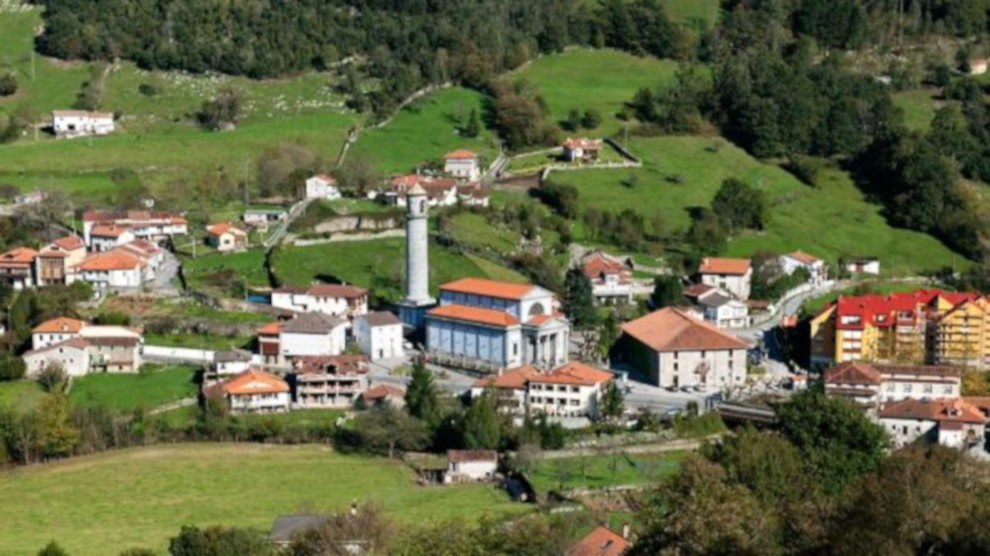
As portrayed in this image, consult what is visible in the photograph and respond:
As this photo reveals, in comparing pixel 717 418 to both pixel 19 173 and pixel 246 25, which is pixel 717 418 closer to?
pixel 19 173

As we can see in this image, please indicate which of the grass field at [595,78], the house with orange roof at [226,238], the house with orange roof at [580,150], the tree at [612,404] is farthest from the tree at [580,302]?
the grass field at [595,78]

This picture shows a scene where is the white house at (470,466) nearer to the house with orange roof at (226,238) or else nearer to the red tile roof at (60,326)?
the red tile roof at (60,326)

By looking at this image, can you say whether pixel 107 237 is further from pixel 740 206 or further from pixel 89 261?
pixel 740 206

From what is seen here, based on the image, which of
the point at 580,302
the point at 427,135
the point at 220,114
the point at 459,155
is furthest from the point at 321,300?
the point at 220,114

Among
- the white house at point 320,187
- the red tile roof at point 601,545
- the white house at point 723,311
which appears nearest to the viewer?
the red tile roof at point 601,545

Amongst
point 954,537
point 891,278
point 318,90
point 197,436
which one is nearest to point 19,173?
point 318,90
